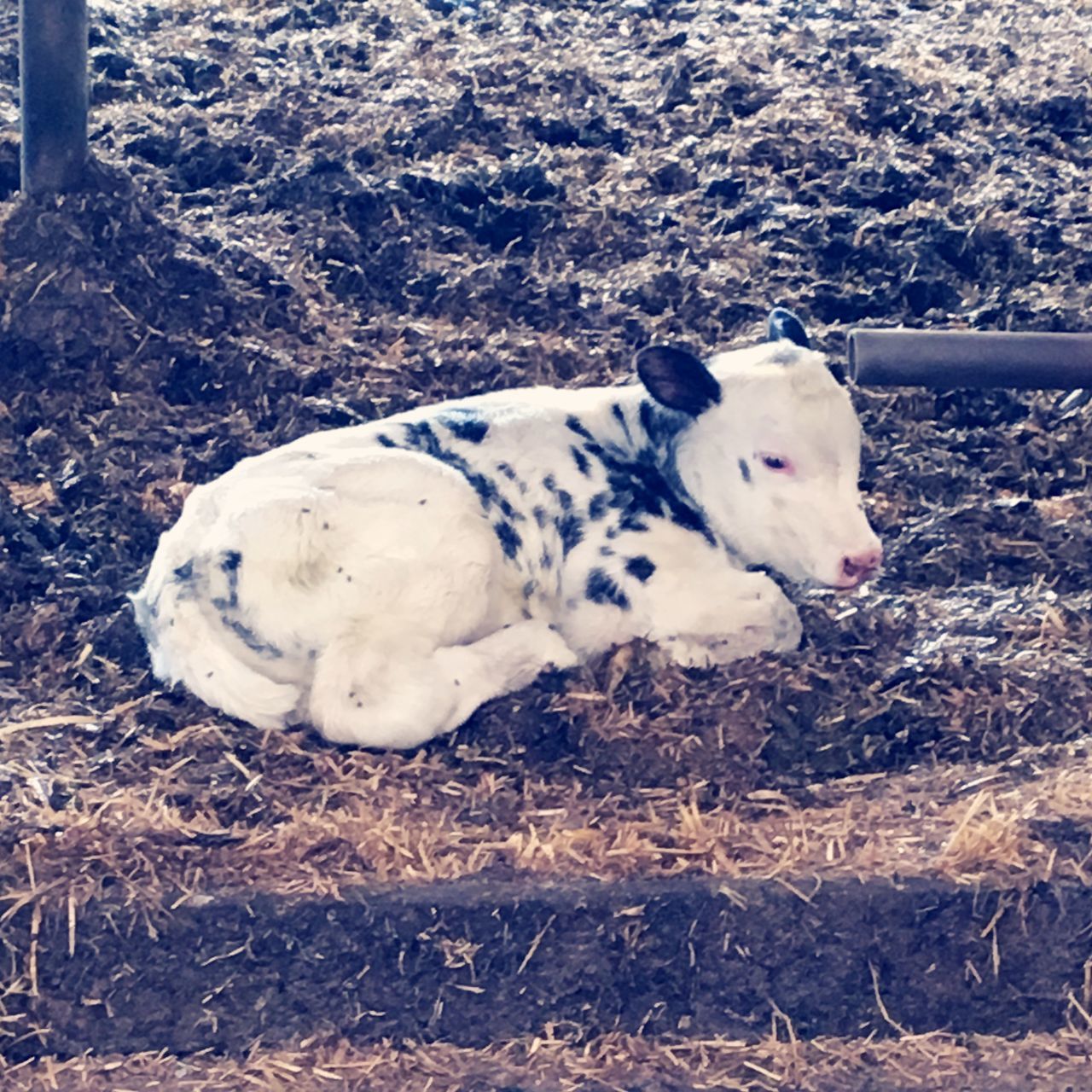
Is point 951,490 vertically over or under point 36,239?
under

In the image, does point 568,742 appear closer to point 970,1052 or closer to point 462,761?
point 462,761

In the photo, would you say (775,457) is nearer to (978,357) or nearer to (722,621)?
(722,621)

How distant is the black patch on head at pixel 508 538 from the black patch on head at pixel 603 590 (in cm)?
22

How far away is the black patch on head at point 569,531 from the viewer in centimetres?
427

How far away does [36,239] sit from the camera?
6.06 m

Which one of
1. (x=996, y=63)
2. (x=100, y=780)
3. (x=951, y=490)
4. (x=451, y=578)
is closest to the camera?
(x=100, y=780)

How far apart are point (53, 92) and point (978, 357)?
3937mm

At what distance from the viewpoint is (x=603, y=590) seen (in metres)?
4.22

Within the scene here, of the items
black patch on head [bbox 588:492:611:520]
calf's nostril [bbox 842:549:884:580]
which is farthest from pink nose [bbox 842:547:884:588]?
black patch on head [bbox 588:492:611:520]

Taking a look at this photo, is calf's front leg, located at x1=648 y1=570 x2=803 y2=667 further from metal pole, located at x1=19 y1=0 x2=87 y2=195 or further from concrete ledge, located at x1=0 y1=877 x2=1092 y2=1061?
metal pole, located at x1=19 y1=0 x2=87 y2=195

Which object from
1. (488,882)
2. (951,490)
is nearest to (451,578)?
(488,882)

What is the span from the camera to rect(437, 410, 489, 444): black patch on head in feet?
14.3

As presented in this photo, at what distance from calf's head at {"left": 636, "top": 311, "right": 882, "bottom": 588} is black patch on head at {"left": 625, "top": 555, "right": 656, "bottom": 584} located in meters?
0.26

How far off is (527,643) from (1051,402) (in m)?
2.98
